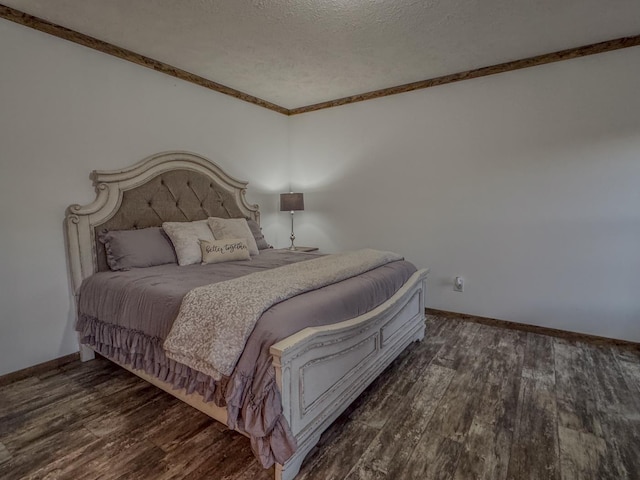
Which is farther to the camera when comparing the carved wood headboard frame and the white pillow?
the white pillow

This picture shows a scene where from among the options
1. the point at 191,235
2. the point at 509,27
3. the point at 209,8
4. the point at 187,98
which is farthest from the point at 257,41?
the point at 509,27

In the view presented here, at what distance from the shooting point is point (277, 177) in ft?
14.9

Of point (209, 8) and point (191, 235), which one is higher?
point (209, 8)

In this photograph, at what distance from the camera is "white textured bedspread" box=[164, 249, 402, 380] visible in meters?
1.55

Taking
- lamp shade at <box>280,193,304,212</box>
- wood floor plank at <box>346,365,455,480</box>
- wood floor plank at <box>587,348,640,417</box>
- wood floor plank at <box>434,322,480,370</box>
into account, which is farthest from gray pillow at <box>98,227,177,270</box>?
wood floor plank at <box>587,348,640,417</box>

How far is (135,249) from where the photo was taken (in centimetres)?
265

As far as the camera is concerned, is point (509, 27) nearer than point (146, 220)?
Yes

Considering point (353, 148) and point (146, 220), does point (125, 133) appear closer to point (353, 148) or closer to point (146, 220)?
point (146, 220)

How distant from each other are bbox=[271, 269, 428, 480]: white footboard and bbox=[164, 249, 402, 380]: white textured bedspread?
0.22m

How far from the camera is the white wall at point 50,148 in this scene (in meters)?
2.33

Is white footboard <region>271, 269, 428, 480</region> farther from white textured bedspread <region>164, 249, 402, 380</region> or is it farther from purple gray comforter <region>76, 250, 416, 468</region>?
white textured bedspread <region>164, 249, 402, 380</region>

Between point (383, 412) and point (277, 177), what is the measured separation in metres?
3.27

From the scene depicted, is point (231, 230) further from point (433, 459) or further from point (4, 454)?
point (433, 459)

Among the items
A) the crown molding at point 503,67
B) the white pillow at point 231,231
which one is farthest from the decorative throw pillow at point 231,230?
the crown molding at point 503,67
